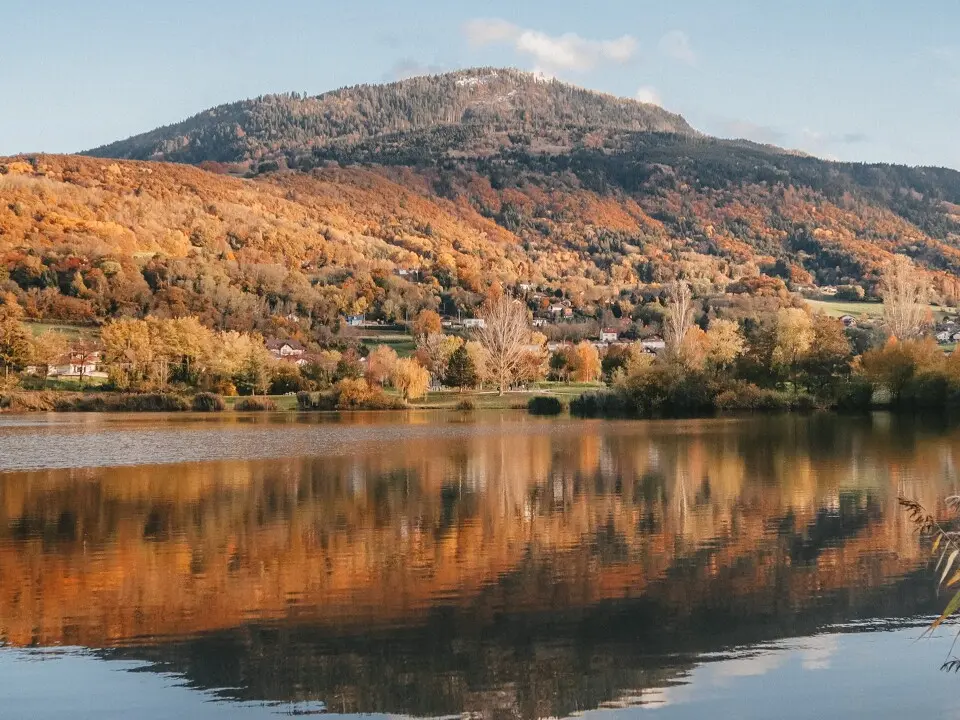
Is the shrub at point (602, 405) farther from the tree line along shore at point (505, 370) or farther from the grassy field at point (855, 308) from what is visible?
the grassy field at point (855, 308)

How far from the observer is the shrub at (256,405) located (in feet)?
193

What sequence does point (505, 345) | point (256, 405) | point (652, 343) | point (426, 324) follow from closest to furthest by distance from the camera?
point (256, 405)
point (505, 345)
point (426, 324)
point (652, 343)

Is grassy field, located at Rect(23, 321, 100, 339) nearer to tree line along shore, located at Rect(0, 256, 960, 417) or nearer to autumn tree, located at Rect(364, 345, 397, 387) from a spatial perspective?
tree line along shore, located at Rect(0, 256, 960, 417)

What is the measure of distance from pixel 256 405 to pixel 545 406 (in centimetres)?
1573

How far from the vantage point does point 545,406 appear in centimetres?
5694

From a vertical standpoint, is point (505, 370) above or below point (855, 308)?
below

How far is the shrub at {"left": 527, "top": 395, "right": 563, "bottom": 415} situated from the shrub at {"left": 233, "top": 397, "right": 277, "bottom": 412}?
45.5 feet

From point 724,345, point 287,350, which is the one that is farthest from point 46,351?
point 724,345

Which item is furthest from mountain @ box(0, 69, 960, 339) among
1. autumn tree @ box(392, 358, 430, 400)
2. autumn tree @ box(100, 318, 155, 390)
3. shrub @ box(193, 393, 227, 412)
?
autumn tree @ box(392, 358, 430, 400)

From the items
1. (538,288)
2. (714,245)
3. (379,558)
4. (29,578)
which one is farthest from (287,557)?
(714,245)

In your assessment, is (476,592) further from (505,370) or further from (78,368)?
(78,368)

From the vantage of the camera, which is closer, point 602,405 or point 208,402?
point 602,405

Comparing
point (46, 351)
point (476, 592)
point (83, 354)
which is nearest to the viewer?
point (476, 592)

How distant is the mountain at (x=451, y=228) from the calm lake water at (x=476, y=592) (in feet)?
198
